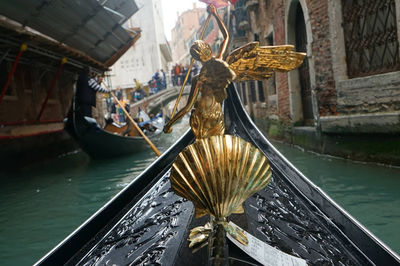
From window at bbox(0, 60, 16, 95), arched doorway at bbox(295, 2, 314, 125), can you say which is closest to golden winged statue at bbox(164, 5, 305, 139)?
arched doorway at bbox(295, 2, 314, 125)

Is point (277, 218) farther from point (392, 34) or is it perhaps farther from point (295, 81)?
point (295, 81)

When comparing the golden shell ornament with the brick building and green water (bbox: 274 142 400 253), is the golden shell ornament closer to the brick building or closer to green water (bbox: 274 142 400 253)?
green water (bbox: 274 142 400 253)

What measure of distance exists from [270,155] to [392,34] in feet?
6.63

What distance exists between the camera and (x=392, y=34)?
9.05 ft

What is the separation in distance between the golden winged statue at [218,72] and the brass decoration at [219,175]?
19cm

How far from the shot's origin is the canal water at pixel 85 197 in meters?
1.74

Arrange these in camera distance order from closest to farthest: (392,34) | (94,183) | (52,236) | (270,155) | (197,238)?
(197,238), (270,155), (52,236), (392,34), (94,183)

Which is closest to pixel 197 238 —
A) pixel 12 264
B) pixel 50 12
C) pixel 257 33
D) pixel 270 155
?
pixel 270 155

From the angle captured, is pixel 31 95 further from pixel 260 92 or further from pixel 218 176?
pixel 218 176

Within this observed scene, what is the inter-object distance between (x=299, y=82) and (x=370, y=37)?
159cm

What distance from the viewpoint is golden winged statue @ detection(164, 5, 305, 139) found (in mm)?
728

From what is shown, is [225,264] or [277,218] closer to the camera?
[225,264]

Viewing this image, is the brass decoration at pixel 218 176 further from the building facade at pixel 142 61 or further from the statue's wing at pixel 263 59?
the building facade at pixel 142 61

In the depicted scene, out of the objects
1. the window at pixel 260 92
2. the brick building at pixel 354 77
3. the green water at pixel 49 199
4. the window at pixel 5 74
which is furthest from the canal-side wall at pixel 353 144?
the window at pixel 5 74
